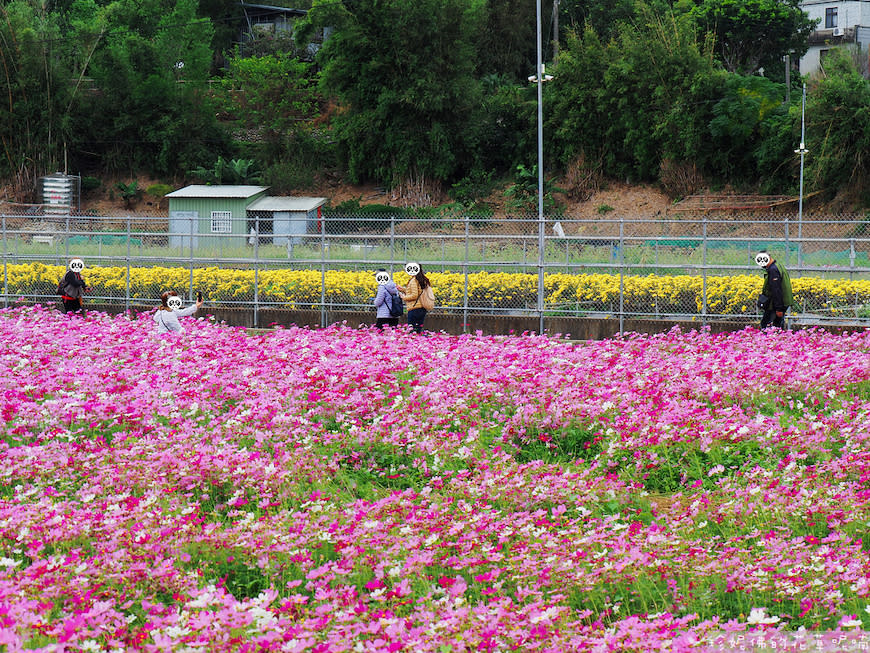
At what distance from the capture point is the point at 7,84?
5200 cm

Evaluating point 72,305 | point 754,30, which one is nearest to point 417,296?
point 72,305

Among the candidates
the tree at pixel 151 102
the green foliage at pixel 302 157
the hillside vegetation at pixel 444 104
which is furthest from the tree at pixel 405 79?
the tree at pixel 151 102

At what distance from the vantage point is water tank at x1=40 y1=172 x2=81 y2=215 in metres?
51.3

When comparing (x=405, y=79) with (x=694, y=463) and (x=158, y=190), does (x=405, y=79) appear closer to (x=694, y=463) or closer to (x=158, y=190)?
(x=158, y=190)

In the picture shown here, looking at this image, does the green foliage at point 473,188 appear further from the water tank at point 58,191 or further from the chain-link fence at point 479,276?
the chain-link fence at point 479,276

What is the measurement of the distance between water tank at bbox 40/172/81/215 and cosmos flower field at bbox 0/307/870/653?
4308 cm

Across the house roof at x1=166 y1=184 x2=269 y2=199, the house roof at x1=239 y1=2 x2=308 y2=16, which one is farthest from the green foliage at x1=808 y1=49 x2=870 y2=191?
the house roof at x1=239 y1=2 x2=308 y2=16

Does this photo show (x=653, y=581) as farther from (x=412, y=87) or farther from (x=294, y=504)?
(x=412, y=87)

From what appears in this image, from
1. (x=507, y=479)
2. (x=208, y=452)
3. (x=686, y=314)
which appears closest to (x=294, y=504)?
(x=208, y=452)

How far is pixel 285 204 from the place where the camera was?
42.8 meters

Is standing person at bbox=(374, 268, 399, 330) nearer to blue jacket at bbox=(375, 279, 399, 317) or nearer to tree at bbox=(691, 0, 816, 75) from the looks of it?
blue jacket at bbox=(375, 279, 399, 317)

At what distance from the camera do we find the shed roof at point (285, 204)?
40.9m

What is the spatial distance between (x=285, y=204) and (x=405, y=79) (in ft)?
33.9

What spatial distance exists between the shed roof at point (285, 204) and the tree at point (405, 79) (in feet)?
26.0
